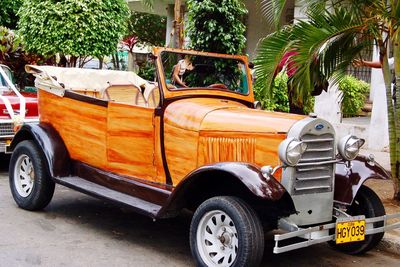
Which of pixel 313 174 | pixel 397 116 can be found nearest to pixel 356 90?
pixel 397 116

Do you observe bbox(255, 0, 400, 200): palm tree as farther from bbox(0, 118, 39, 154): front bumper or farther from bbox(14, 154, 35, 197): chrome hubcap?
bbox(0, 118, 39, 154): front bumper

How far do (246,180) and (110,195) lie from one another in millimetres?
1804

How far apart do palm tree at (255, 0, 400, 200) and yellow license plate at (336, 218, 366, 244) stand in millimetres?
1984

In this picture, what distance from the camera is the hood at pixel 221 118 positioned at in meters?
4.61

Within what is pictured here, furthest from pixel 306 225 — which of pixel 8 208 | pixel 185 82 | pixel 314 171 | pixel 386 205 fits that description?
pixel 8 208

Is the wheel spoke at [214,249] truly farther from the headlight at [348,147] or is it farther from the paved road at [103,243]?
the headlight at [348,147]

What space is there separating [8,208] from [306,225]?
3.70 meters

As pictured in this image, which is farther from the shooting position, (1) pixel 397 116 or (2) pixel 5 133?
(2) pixel 5 133

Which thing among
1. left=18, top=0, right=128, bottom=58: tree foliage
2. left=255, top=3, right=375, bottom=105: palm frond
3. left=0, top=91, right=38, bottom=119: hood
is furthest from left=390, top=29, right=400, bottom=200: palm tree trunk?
left=18, top=0, right=128, bottom=58: tree foliage

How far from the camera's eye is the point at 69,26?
449 inches

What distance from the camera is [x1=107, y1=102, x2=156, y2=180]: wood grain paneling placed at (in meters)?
5.41

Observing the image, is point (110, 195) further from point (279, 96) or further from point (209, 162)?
point (279, 96)

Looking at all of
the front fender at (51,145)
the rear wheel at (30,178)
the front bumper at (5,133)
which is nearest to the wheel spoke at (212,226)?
the front fender at (51,145)

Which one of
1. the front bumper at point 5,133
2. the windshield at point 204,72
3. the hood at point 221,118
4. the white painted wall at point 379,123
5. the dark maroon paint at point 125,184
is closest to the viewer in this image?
the hood at point 221,118
